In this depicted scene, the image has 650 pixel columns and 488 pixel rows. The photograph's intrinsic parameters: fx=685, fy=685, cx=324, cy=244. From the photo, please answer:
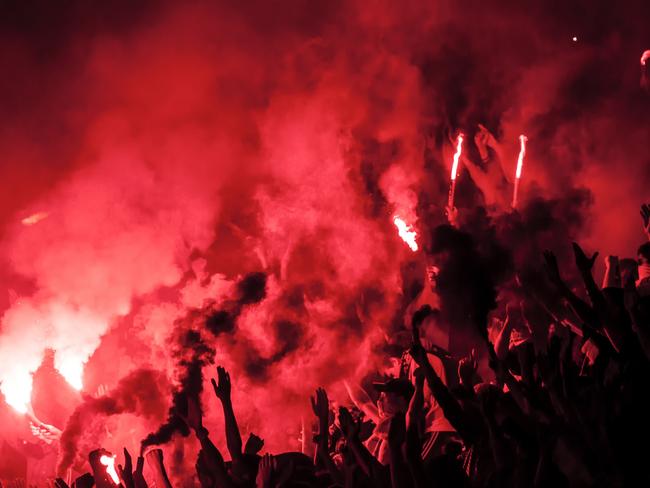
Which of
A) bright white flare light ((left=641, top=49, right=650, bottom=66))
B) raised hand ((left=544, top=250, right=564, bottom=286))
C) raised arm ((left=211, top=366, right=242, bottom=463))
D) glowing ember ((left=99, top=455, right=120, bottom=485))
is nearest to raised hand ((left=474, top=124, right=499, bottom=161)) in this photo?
bright white flare light ((left=641, top=49, right=650, bottom=66))

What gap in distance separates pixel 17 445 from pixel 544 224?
415 inches

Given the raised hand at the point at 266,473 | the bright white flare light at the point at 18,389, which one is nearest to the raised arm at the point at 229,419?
the raised hand at the point at 266,473

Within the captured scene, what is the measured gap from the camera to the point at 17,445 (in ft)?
42.8

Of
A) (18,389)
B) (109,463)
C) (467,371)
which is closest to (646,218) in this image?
(467,371)

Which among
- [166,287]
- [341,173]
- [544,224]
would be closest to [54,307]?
[166,287]

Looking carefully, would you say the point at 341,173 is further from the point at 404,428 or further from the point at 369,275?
the point at 404,428

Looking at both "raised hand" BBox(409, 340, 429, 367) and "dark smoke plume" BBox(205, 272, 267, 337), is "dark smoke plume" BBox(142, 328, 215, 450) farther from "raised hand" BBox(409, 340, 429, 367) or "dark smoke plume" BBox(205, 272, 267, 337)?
"raised hand" BBox(409, 340, 429, 367)

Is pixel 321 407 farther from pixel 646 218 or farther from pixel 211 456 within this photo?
pixel 646 218

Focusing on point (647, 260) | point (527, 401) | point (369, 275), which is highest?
point (369, 275)

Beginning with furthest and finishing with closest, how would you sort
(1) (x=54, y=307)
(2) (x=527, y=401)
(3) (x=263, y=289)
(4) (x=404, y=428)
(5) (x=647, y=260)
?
(1) (x=54, y=307), (3) (x=263, y=289), (5) (x=647, y=260), (4) (x=404, y=428), (2) (x=527, y=401)

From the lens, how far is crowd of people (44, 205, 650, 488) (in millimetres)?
2592

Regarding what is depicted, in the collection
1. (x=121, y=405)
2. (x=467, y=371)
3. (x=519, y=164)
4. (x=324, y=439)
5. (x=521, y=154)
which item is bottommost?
(x=324, y=439)

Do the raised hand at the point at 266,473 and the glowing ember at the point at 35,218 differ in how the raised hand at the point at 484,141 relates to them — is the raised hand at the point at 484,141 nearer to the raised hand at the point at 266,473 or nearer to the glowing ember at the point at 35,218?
the glowing ember at the point at 35,218

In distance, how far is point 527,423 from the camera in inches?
115
